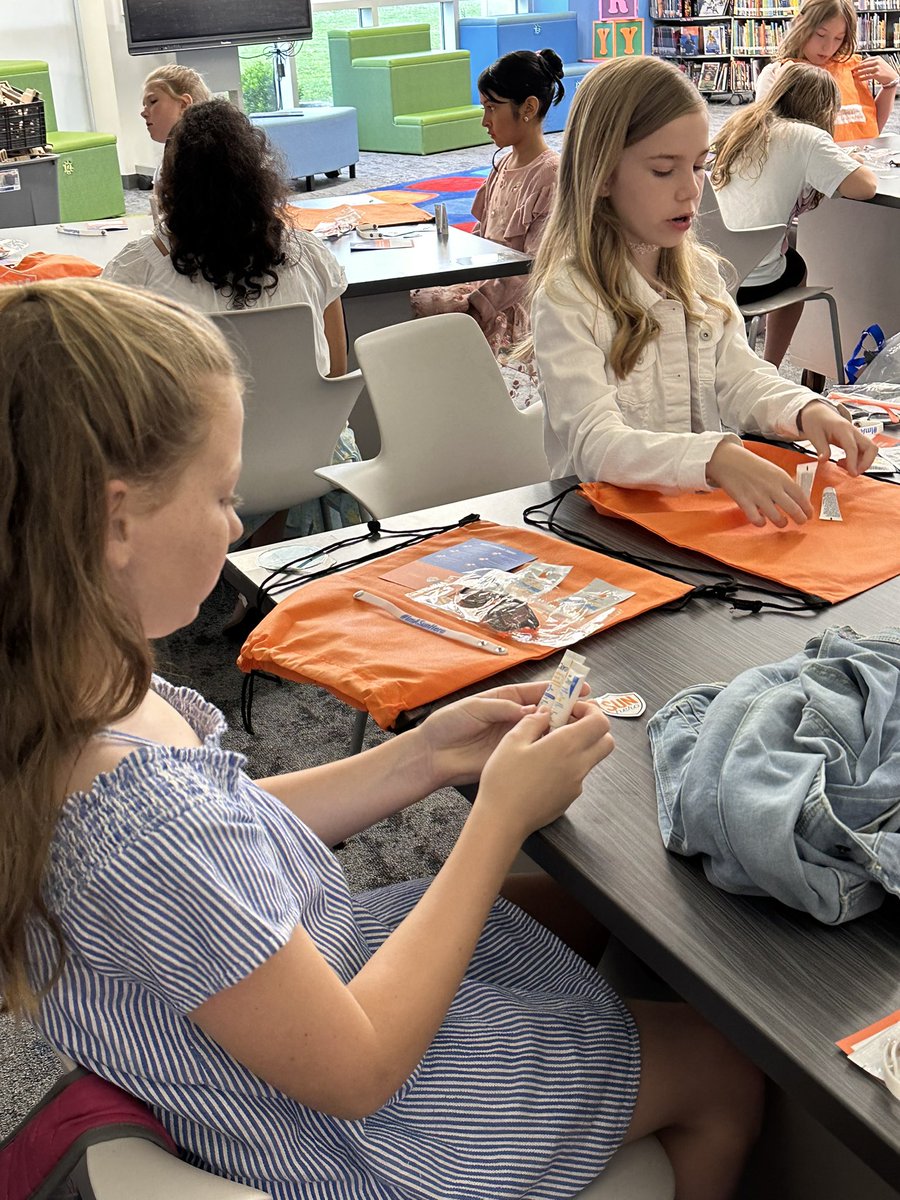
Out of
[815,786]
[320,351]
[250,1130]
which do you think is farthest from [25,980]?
[320,351]

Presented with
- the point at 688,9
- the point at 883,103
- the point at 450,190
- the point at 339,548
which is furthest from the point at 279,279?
the point at 688,9

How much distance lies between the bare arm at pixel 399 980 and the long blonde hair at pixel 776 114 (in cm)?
350

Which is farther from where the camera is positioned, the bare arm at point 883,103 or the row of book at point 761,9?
the row of book at point 761,9

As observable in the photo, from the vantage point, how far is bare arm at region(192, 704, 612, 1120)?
82cm

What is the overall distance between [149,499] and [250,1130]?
475 millimetres

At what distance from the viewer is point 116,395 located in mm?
802

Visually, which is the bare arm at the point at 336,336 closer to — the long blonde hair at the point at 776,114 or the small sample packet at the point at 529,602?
the long blonde hair at the point at 776,114

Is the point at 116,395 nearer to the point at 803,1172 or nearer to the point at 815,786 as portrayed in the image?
the point at 815,786

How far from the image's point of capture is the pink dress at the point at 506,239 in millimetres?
3896

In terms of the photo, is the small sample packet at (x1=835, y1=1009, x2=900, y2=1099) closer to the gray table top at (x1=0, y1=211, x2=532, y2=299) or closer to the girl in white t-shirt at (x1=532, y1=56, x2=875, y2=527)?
the girl in white t-shirt at (x1=532, y1=56, x2=875, y2=527)

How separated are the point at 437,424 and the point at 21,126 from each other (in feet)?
12.3

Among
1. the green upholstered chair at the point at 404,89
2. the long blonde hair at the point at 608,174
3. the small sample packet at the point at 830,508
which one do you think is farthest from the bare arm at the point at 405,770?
the green upholstered chair at the point at 404,89

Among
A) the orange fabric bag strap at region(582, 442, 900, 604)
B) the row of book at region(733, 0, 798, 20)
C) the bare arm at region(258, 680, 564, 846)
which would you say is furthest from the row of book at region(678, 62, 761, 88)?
the bare arm at region(258, 680, 564, 846)

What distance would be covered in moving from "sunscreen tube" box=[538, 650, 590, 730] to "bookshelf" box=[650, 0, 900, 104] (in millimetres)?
12157
